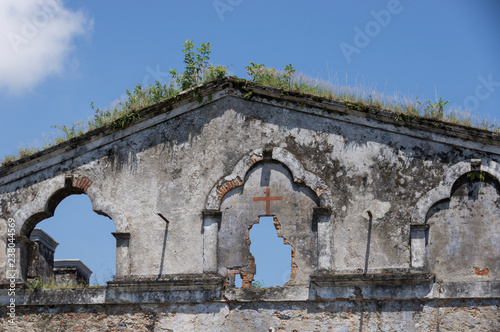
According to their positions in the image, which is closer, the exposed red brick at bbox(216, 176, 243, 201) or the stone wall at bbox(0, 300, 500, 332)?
the stone wall at bbox(0, 300, 500, 332)

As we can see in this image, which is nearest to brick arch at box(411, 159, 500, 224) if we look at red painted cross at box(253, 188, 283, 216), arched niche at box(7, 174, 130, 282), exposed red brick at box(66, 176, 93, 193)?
red painted cross at box(253, 188, 283, 216)

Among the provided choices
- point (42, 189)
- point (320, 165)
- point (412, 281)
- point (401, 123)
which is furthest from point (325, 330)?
point (42, 189)

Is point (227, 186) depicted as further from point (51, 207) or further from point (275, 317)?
point (51, 207)

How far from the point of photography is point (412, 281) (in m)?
12.6

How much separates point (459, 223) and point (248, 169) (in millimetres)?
3433

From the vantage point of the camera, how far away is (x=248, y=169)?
13.6 metres

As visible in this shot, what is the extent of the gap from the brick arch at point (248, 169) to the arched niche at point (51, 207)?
5.04 ft

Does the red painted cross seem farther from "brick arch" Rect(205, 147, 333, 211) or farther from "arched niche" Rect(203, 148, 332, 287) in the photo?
"brick arch" Rect(205, 147, 333, 211)

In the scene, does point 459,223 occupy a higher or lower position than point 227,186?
lower

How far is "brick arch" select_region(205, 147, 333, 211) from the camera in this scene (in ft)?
43.9

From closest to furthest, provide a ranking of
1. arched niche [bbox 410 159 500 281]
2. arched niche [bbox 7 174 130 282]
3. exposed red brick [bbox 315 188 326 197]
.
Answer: arched niche [bbox 410 159 500 281], exposed red brick [bbox 315 188 326 197], arched niche [bbox 7 174 130 282]

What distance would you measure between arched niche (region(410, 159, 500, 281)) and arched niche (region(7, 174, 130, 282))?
4770 millimetres

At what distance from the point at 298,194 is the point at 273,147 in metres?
0.89

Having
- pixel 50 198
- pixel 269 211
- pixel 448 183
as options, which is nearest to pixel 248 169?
pixel 269 211
